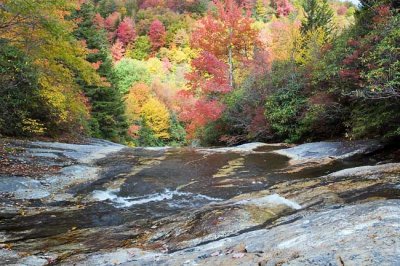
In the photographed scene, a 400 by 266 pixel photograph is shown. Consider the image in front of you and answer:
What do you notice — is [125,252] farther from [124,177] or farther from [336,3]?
[336,3]

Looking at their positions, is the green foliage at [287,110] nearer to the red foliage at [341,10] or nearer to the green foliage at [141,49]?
the green foliage at [141,49]

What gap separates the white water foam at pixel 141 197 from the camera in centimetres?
840

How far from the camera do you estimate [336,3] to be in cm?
8956

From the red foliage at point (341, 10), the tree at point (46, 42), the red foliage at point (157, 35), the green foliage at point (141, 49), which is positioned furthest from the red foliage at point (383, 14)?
the red foliage at point (341, 10)

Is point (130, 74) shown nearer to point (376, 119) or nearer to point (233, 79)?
point (233, 79)

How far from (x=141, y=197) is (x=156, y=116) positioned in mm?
38118

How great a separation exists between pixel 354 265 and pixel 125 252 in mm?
3038

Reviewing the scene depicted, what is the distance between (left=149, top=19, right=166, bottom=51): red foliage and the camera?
6919cm

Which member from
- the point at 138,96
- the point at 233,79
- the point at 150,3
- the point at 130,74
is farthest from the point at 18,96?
the point at 150,3

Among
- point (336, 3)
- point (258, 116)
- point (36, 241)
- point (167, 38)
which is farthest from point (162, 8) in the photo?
point (36, 241)

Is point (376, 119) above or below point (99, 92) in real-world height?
below

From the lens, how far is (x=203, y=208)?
23.1ft

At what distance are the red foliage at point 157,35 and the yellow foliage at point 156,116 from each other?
81.7 ft

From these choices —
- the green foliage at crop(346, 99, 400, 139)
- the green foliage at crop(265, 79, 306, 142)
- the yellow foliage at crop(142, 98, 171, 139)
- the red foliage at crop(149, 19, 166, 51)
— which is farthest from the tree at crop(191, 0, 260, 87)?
the red foliage at crop(149, 19, 166, 51)
